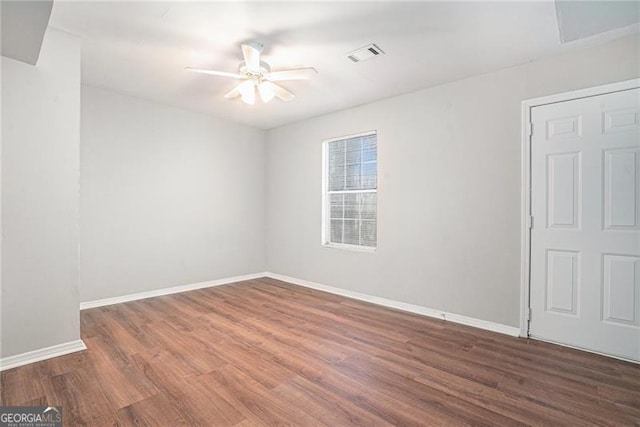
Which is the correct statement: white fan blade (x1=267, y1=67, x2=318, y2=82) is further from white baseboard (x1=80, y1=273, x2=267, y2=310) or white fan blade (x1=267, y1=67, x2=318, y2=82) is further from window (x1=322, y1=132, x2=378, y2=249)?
white baseboard (x1=80, y1=273, x2=267, y2=310)

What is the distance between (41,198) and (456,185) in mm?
3832

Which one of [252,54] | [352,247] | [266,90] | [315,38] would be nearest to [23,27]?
[252,54]

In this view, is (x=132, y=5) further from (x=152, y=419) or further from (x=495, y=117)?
(x=495, y=117)

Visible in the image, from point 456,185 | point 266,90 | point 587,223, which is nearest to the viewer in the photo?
point 587,223

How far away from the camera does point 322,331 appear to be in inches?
122

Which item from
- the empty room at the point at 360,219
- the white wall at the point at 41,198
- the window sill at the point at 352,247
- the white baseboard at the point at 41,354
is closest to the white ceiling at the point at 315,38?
the empty room at the point at 360,219

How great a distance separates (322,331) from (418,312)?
49.4 inches

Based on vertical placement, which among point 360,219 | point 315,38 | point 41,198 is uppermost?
point 315,38

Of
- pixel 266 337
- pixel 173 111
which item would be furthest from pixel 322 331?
pixel 173 111

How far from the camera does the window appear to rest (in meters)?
4.27

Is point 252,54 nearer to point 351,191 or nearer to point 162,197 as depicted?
point 351,191

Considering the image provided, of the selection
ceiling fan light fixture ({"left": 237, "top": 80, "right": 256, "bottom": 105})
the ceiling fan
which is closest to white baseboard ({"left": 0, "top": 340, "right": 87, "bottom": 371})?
the ceiling fan

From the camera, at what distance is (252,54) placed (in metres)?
2.56

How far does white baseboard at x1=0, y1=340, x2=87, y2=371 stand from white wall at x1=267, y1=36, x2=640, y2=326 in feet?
9.88
